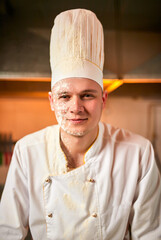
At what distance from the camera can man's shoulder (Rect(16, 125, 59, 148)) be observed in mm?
873

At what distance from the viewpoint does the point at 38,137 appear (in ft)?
2.91

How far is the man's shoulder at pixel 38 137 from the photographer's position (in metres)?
0.87

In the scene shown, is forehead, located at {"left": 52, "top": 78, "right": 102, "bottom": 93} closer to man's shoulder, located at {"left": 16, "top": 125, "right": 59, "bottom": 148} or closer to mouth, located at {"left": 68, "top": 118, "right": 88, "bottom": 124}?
mouth, located at {"left": 68, "top": 118, "right": 88, "bottom": 124}

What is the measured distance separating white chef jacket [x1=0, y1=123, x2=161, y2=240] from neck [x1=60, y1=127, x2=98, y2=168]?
0.03 m

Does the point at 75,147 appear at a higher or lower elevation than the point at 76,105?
lower

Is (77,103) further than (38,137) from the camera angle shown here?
No

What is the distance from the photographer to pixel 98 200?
0.80m

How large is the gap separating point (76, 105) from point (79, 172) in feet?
0.97

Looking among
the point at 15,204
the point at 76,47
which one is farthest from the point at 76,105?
the point at 15,204

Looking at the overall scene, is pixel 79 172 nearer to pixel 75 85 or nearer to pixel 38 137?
pixel 38 137

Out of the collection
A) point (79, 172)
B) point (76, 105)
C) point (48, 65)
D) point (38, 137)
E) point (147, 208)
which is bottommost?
point (147, 208)

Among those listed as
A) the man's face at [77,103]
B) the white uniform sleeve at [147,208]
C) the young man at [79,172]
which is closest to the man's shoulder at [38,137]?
the young man at [79,172]

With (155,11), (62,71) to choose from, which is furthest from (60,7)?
(155,11)

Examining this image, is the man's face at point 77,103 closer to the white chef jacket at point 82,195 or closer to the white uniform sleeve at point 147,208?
the white chef jacket at point 82,195
